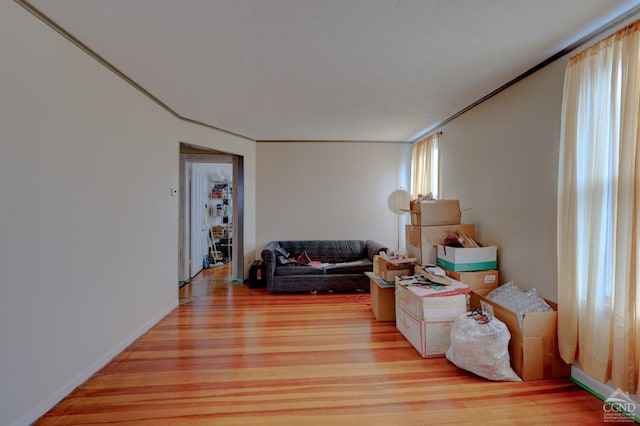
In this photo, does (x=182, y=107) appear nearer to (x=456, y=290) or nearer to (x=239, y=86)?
(x=239, y=86)

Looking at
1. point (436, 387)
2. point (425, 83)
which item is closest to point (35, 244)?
point (436, 387)

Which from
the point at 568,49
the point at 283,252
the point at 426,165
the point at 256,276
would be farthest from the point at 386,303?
the point at 568,49

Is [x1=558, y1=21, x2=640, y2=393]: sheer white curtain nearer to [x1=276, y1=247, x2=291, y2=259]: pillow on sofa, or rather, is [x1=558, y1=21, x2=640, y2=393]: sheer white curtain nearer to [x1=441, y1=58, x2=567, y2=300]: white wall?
[x1=441, y1=58, x2=567, y2=300]: white wall

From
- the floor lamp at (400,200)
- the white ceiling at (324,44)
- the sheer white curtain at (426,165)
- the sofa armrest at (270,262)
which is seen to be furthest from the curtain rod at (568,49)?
the sofa armrest at (270,262)

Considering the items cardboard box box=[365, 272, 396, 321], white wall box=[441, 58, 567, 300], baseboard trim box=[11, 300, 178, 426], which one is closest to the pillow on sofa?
cardboard box box=[365, 272, 396, 321]

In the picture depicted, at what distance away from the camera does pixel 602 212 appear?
1886 millimetres

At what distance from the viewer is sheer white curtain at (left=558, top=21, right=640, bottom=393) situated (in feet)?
5.61

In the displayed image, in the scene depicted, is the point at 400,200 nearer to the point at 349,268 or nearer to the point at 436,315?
the point at 349,268

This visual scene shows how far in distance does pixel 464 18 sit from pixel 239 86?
199 cm

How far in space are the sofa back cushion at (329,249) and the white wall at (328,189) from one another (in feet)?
0.67

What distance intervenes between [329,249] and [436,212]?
2.27 meters

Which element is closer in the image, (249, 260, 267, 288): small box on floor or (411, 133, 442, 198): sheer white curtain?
(411, 133, 442, 198): sheer white curtain

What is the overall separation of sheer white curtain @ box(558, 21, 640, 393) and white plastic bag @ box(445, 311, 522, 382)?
40cm

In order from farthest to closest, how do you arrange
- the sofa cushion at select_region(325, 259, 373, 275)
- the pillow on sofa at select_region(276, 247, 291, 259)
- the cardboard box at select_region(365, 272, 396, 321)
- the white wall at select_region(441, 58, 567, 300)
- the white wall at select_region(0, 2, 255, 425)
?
1. the pillow on sofa at select_region(276, 247, 291, 259)
2. the sofa cushion at select_region(325, 259, 373, 275)
3. the cardboard box at select_region(365, 272, 396, 321)
4. the white wall at select_region(441, 58, 567, 300)
5. the white wall at select_region(0, 2, 255, 425)
